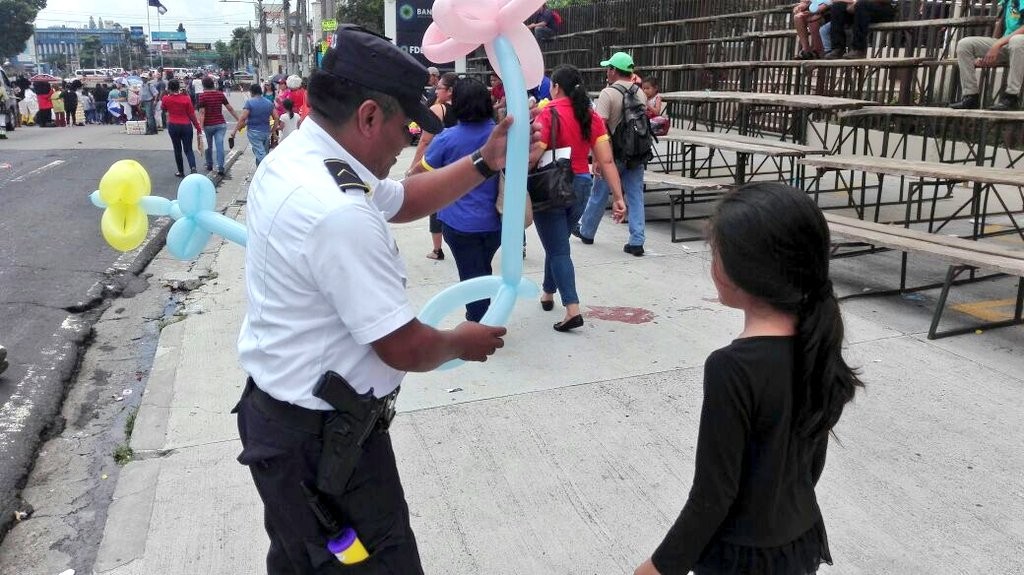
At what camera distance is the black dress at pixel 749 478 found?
1.59 m

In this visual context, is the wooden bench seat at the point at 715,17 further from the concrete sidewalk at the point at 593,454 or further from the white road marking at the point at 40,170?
the white road marking at the point at 40,170

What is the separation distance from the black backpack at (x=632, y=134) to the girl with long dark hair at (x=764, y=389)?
5939mm

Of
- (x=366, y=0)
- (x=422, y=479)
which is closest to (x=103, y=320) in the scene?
(x=422, y=479)

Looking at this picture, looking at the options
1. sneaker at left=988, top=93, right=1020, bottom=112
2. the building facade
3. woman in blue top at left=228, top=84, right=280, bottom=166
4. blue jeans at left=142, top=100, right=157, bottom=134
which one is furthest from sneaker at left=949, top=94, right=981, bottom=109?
the building facade

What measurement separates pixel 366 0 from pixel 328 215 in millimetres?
45250

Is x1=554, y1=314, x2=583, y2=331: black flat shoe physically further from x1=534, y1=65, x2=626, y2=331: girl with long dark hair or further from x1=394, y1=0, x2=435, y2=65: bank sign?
x1=394, y1=0, x2=435, y2=65: bank sign

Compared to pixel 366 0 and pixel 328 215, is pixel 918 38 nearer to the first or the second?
pixel 328 215

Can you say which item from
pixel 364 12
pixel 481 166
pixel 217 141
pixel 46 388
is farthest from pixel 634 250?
pixel 364 12

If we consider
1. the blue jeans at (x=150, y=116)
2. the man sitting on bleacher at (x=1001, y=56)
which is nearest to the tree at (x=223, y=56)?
the blue jeans at (x=150, y=116)

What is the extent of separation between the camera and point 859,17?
10.4 metres

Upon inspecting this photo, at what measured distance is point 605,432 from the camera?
13.4ft

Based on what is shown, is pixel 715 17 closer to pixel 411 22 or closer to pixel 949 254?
pixel 411 22

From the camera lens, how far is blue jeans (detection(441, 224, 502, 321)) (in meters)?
4.88

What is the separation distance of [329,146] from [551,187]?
138 inches
